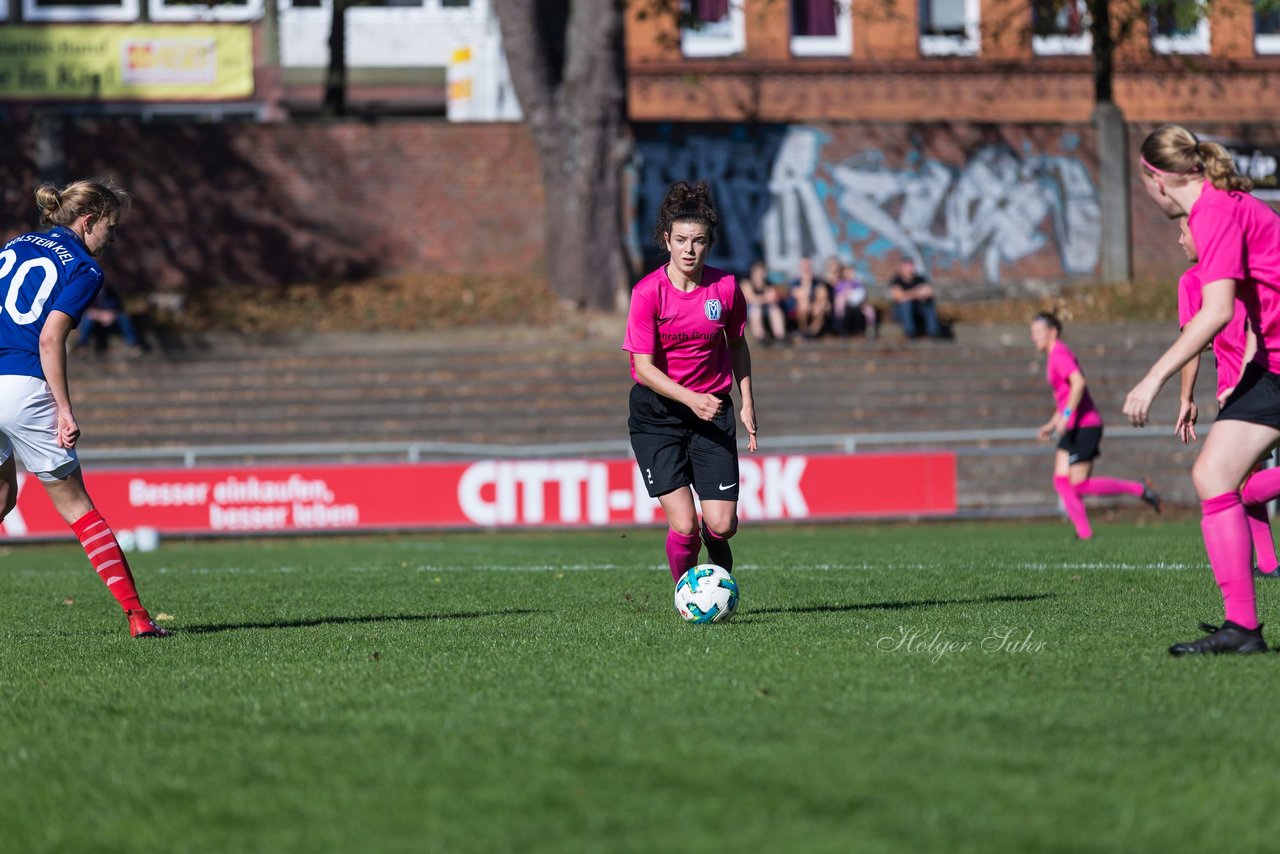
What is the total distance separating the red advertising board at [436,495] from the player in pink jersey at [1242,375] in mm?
13266

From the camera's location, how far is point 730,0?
3678 centimetres

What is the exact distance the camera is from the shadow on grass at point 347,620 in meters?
8.76

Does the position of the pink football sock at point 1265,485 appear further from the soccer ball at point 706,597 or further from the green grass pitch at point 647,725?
the soccer ball at point 706,597

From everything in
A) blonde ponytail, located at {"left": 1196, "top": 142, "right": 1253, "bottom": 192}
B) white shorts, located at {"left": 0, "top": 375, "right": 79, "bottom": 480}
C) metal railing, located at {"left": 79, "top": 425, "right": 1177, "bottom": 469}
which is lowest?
metal railing, located at {"left": 79, "top": 425, "right": 1177, "bottom": 469}

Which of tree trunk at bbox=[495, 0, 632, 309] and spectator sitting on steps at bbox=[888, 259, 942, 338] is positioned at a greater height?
tree trunk at bbox=[495, 0, 632, 309]

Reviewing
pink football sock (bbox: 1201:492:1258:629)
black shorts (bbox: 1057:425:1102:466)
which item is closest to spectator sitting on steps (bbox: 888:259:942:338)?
black shorts (bbox: 1057:425:1102:466)

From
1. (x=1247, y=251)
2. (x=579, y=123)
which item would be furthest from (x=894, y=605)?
(x=579, y=123)

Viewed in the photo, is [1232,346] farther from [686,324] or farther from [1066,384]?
[1066,384]

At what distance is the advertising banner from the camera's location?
41.5m

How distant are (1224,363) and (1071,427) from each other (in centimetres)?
837

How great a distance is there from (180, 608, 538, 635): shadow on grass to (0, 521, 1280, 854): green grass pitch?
0.04 m

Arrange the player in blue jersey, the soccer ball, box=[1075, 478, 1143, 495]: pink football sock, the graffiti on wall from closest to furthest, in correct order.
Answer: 1. the player in blue jersey
2. the soccer ball
3. box=[1075, 478, 1143, 495]: pink football sock
4. the graffiti on wall

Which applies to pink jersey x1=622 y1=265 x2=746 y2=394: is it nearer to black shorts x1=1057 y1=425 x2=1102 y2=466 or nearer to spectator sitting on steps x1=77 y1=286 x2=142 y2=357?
black shorts x1=1057 y1=425 x2=1102 y2=466

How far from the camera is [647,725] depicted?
5.21 meters
